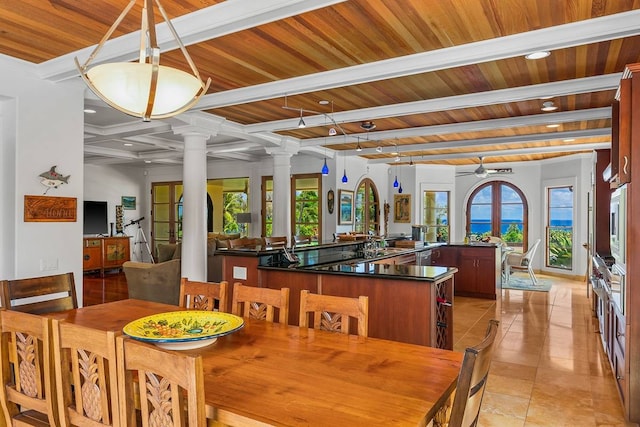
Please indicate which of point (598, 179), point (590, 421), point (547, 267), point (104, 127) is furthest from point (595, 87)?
point (547, 267)

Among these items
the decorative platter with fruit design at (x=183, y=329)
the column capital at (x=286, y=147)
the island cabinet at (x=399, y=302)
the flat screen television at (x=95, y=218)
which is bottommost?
the island cabinet at (x=399, y=302)

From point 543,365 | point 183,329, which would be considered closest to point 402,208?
point 543,365

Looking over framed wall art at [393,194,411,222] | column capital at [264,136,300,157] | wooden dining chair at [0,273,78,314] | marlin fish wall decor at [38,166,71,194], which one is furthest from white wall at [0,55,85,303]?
framed wall art at [393,194,411,222]

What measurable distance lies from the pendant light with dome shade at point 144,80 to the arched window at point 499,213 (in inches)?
368

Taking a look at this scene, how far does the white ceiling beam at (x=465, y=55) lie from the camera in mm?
2797

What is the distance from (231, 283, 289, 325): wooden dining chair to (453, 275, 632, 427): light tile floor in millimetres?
1569

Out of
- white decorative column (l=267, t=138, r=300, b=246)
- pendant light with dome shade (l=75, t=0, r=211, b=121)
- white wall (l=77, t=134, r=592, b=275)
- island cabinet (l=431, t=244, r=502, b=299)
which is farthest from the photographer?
white wall (l=77, t=134, r=592, b=275)

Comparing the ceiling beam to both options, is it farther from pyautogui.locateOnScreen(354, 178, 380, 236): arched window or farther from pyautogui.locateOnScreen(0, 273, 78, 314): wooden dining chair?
pyautogui.locateOnScreen(0, 273, 78, 314): wooden dining chair

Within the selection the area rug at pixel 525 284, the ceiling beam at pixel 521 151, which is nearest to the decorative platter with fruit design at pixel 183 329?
the area rug at pixel 525 284

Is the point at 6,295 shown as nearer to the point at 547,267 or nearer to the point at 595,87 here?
the point at 595,87

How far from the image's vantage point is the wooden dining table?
1281 mm

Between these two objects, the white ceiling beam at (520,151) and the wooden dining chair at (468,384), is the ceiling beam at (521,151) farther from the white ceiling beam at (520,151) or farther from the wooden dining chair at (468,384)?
the wooden dining chair at (468,384)

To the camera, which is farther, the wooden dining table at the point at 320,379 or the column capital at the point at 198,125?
the column capital at the point at 198,125

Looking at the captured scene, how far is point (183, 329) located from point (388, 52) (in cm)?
254
